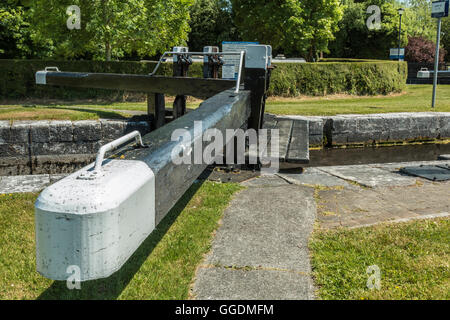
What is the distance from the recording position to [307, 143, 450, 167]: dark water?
8664 mm

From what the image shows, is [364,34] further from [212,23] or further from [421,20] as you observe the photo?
[421,20]

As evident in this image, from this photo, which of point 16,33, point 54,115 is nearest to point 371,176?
point 54,115

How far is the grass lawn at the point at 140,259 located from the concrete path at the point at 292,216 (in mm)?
120

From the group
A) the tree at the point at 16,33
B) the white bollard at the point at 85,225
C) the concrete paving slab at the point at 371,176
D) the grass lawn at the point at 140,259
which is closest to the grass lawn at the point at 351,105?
the concrete paving slab at the point at 371,176

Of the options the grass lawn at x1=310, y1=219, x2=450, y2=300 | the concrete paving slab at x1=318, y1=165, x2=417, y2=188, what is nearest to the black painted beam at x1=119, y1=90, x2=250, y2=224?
the grass lawn at x1=310, y1=219, x2=450, y2=300

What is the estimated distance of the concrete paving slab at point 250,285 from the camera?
8.06 feet

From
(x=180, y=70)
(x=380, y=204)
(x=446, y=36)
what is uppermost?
(x=446, y=36)

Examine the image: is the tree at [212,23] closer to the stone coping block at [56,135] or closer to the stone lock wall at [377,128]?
the stone lock wall at [377,128]

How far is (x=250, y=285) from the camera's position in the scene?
2564 mm

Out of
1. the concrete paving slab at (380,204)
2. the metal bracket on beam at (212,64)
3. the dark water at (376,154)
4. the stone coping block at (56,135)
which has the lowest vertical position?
the dark water at (376,154)

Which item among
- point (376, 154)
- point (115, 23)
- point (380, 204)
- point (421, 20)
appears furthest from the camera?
point (421, 20)

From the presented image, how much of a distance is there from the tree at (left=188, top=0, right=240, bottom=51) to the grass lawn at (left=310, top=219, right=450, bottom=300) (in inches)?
1290

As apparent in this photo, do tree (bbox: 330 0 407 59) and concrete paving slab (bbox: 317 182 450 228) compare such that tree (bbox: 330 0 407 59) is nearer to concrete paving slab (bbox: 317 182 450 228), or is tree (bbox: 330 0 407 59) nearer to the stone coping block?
the stone coping block

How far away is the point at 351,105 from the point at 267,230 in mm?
11565
